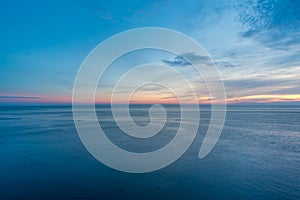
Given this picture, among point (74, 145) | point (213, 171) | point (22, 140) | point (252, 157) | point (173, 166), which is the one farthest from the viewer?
point (22, 140)

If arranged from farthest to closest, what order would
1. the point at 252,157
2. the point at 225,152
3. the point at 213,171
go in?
the point at 225,152 < the point at 252,157 < the point at 213,171

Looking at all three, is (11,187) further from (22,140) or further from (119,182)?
(22,140)

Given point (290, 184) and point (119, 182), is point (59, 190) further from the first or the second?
point (290, 184)

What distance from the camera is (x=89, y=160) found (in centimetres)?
1708

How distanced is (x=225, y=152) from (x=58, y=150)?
16449 millimetres

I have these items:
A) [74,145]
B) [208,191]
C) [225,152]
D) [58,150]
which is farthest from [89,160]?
[225,152]

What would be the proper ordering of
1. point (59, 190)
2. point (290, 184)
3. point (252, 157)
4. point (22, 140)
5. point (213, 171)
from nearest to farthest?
point (59, 190) < point (290, 184) < point (213, 171) < point (252, 157) < point (22, 140)

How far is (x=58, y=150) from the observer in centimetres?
1995

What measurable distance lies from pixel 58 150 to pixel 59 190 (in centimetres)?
924

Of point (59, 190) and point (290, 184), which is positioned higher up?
point (290, 184)

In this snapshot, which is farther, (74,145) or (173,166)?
(74,145)

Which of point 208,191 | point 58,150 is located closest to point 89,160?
point 58,150

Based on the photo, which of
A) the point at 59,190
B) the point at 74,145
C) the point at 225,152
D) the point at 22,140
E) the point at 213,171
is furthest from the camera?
the point at 22,140

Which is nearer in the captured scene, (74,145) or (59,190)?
(59,190)
